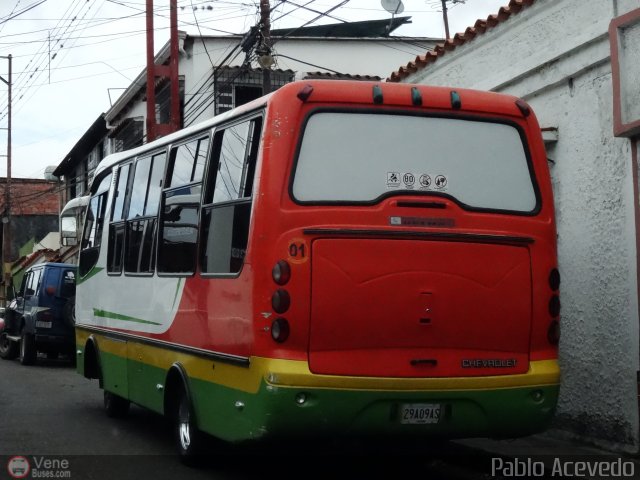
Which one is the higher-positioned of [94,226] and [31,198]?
[31,198]

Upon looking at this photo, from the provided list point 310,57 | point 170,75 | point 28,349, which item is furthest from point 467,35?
point 310,57

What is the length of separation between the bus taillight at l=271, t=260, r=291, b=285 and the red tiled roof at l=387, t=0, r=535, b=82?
5.22 m

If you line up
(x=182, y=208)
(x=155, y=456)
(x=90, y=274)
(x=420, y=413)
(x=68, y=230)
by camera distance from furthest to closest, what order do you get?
(x=68, y=230)
(x=90, y=274)
(x=155, y=456)
(x=182, y=208)
(x=420, y=413)

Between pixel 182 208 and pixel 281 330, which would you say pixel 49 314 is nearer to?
pixel 182 208

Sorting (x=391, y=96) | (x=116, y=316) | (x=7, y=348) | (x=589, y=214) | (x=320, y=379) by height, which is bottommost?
(x=7, y=348)

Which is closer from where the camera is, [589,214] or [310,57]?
[589,214]

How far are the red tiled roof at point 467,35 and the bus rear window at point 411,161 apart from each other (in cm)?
363

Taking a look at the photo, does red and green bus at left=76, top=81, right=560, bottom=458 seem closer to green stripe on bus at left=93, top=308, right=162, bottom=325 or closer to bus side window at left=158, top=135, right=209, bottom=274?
bus side window at left=158, top=135, right=209, bottom=274

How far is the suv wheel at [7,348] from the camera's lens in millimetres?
22203

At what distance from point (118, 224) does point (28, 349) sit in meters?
10.8

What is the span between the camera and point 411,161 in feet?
23.6

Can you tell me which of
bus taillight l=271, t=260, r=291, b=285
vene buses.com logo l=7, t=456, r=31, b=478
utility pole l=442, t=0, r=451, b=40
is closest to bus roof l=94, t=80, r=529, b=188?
bus taillight l=271, t=260, r=291, b=285

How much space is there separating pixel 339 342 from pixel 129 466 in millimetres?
2792

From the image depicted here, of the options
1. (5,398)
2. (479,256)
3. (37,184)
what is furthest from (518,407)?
(37,184)
